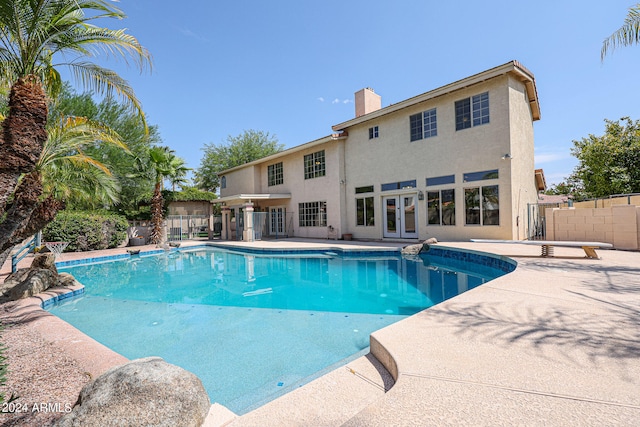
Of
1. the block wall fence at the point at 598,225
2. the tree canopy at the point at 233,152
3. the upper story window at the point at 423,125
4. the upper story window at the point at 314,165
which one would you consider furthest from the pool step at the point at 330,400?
the tree canopy at the point at 233,152

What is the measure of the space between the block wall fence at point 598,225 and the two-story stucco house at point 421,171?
50.0 inches

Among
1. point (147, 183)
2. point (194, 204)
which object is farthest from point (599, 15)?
point (147, 183)

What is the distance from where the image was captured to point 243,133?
35.5 metres

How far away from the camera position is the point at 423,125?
14836 mm

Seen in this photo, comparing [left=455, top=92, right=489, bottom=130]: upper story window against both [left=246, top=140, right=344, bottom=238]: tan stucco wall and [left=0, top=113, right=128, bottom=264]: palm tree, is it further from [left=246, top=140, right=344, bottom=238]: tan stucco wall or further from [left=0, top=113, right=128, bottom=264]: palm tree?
[left=0, top=113, right=128, bottom=264]: palm tree

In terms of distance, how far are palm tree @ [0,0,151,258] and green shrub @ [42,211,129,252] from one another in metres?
12.1

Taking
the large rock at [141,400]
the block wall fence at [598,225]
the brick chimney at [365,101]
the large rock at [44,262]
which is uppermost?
the brick chimney at [365,101]

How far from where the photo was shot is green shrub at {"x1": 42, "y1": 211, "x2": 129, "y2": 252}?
14801 mm

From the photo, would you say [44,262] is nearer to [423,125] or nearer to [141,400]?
[141,400]

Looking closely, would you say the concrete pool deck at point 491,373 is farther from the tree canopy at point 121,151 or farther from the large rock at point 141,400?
the tree canopy at point 121,151

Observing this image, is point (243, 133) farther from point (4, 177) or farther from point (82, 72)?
point (4, 177)

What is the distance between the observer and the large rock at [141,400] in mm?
2135

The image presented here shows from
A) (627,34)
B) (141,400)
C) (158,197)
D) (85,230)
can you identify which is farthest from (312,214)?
(141,400)

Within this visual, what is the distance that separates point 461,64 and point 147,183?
2330 centimetres
